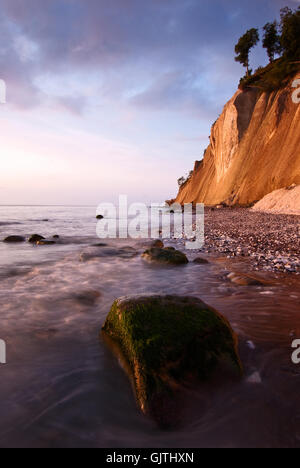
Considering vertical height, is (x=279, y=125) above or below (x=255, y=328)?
above

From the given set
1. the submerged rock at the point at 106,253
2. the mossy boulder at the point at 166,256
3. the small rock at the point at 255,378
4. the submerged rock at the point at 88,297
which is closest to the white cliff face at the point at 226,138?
the submerged rock at the point at 106,253

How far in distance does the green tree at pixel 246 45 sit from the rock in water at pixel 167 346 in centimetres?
5053

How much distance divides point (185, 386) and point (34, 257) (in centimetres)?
795

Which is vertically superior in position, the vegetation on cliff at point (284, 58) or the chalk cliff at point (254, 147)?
the vegetation on cliff at point (284, 58)

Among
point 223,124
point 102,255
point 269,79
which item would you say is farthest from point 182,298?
point 223,124

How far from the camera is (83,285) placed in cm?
557

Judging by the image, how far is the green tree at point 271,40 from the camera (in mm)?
37500

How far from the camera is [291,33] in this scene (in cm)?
2936

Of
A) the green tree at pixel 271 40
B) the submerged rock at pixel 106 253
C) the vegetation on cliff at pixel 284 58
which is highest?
the green tree at pixel 271 40

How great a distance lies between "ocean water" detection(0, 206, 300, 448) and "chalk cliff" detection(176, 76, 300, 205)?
75.1 feet

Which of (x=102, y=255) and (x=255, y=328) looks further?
(x=102, y=255)

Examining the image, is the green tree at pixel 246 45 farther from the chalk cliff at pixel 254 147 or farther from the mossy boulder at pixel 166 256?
the mossy boulder at pixel 166 256
